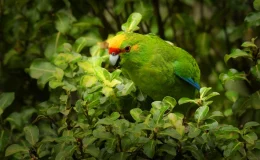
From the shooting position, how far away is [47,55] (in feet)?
9.84

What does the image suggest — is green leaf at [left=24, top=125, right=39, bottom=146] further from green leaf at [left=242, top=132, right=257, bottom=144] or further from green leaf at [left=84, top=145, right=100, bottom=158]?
green leaf at [left=242, top=132, right=257, bottom=144]

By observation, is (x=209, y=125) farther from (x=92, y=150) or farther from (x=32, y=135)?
(x=32, y=135)

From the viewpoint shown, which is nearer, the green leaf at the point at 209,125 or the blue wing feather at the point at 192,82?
the green leaf at the point at 209,125

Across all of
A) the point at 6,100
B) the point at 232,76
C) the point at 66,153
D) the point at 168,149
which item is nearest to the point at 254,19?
the point at 232,76

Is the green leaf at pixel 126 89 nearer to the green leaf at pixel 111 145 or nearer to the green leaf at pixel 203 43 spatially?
the green leaf at pixel 111 145

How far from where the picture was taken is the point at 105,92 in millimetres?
2293

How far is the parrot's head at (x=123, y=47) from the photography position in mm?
2373

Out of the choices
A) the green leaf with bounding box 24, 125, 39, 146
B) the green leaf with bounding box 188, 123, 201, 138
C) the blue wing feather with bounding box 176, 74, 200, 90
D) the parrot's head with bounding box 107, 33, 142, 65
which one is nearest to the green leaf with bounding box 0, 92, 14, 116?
the green leaf with bounding box 24, 125, 39, 146

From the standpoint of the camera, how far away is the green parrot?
7.90 ft

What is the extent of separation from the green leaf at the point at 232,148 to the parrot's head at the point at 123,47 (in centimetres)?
62

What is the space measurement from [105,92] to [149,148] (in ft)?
1.30

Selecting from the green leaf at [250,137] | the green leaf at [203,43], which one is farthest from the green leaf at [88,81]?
the green leaf at [203,43]

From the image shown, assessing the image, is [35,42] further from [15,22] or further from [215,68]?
[215,68]

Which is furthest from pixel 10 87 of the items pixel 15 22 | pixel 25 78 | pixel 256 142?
pixel 256 142
